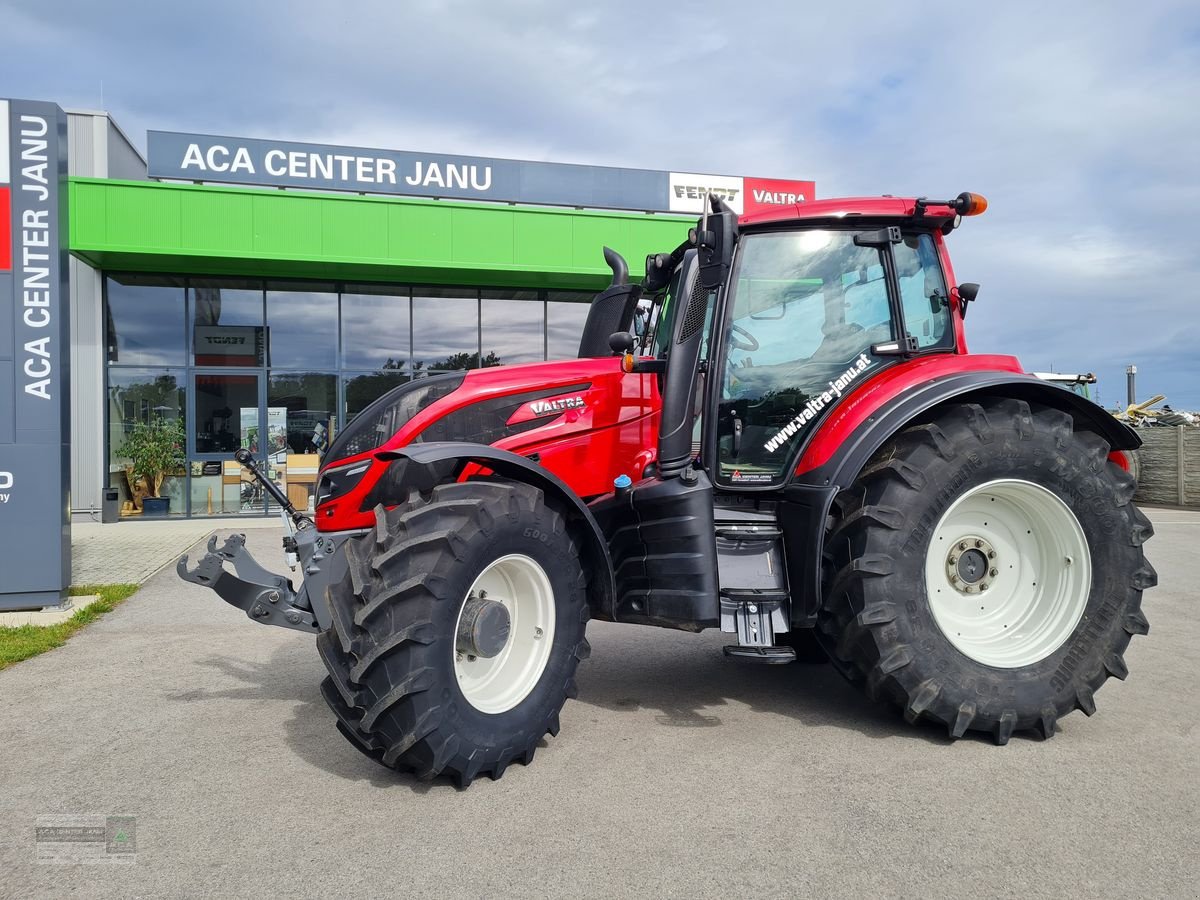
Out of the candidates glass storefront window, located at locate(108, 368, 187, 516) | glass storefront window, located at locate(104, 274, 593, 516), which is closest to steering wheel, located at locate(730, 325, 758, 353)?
glass storefront window, located at locate(104, 274, 593, 516)

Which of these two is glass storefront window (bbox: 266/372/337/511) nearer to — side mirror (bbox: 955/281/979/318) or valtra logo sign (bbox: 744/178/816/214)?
valtra logo sign (bbox: 744/178/816/214)

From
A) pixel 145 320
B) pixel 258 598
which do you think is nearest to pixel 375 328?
pixel 145 320

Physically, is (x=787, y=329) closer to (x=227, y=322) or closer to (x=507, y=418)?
(x=507, y=418)

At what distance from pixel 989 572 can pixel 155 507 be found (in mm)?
14207

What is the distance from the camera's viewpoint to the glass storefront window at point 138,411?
14.8 meters

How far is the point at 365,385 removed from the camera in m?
15.9

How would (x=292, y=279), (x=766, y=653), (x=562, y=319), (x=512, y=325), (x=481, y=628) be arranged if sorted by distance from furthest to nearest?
(x=562, y=319), (x=512, y=325), (x=292, y=279), (x=766, y=653), (x=481, y=628)

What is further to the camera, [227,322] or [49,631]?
[227,322]

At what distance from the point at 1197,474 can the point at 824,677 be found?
53.1 ft

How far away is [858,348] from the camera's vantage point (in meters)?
4.52

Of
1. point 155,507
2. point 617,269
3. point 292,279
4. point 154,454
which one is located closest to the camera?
point 617,269

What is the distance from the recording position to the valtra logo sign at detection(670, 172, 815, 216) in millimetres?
16906

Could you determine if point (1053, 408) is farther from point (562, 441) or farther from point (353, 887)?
point (353, 887)

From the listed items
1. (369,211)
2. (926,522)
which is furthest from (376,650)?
(369,211)
